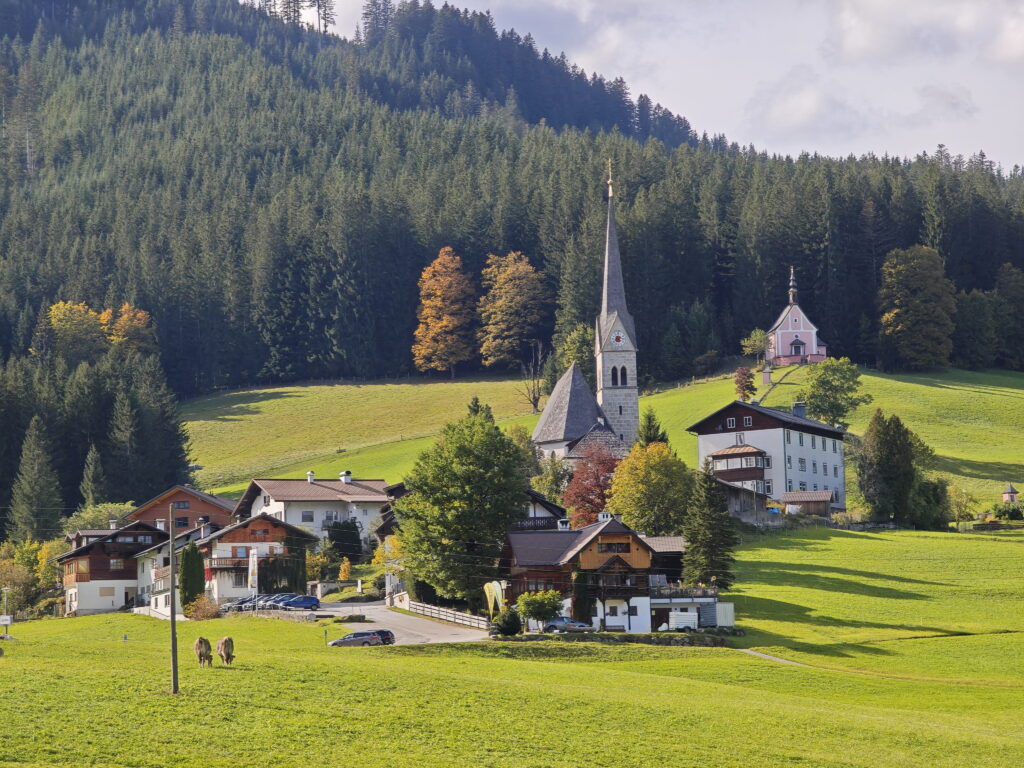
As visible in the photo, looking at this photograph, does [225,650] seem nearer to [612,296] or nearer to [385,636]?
[385,636]

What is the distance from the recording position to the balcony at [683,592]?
236ft

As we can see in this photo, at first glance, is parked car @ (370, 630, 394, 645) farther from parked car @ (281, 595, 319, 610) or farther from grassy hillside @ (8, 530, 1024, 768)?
parked car @ (281, 595, 319, 610)

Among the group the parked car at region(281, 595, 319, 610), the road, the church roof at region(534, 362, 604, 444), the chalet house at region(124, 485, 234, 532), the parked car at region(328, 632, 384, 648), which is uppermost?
the church roof at region(534, 362, 604, 444)

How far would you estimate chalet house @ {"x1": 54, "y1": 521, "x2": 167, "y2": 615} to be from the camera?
9250cm

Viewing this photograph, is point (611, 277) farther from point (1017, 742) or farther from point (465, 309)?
point (1017, 742)

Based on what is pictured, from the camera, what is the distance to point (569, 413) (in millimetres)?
112375

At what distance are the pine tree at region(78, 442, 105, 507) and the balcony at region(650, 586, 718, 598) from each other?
59.0 meters

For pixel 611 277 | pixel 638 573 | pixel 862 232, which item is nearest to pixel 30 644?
pixel 638 573

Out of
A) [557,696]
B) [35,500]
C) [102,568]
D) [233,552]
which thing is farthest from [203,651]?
[35,500]

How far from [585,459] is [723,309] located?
2593 inches

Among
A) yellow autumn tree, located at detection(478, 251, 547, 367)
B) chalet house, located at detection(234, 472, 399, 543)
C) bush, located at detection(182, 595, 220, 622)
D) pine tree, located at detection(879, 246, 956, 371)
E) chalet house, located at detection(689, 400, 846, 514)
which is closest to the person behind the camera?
bush, located at detection(182, 595, 220, 622)

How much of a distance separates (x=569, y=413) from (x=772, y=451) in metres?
16.2

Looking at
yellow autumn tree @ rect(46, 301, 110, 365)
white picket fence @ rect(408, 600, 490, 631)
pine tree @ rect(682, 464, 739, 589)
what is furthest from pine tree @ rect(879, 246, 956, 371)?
yellow autumn tree @ rect(46, 301, 110, 365)

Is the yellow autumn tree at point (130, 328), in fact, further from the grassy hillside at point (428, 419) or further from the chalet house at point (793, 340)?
the chalet house at point (793, 340)
